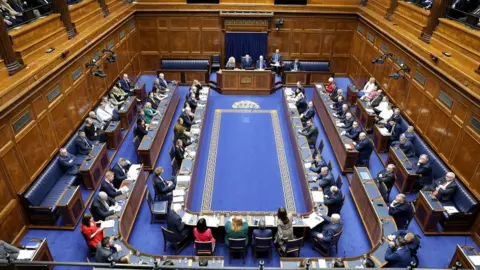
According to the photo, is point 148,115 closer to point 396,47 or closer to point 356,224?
point 356,224

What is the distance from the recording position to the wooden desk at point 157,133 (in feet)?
33.3

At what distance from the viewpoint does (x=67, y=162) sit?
9.12 meters

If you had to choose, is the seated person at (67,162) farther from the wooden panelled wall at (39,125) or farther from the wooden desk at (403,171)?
the wooden desk at (403,171)

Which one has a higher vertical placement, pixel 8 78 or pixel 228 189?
pixel 8 78

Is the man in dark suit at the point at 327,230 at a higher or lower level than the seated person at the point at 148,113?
lower

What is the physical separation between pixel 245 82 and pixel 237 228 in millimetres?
9407

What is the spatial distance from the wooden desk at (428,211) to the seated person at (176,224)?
548 cm

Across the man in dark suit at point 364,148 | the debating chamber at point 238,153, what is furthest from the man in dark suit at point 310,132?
the man in dark suit at point 364,148

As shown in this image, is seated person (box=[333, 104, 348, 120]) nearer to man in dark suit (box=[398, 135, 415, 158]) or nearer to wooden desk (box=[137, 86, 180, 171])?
man in dark suit (box=[398, 135, 415, 158])

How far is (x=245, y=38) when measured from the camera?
1684 centimetres

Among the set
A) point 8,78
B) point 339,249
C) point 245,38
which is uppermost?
point 8,78

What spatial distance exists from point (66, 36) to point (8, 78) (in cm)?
331

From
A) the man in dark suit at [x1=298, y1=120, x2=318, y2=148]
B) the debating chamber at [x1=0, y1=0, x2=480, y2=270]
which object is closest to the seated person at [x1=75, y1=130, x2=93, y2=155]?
the debating chamber at [x1=0, y1=0, x2=480, y2=270]

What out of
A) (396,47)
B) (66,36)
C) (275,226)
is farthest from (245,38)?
(275,226)
